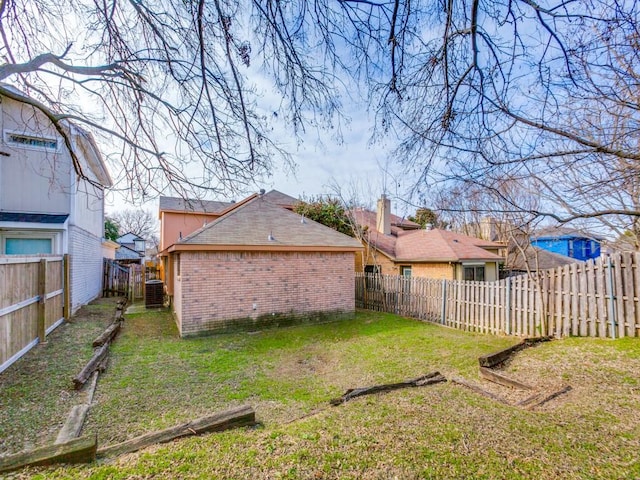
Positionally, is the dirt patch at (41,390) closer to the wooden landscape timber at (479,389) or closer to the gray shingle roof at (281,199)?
the wooden landscape timber at (479,389)

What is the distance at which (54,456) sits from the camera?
247cm

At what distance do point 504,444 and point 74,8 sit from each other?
7177 mm

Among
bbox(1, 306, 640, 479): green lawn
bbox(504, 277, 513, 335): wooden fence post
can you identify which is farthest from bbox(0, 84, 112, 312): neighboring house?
bbox(504, 277, 513, 335): wooden fence post

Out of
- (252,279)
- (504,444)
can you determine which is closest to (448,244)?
(252,279)

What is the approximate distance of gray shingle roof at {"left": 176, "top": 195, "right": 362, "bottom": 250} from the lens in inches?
345

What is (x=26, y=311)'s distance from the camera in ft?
19.0

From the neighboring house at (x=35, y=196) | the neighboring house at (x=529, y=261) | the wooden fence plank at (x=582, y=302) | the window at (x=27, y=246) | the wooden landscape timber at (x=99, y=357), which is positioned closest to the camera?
the wooden landscape timber at (x=99, y=357)

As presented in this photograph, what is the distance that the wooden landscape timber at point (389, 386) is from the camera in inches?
168

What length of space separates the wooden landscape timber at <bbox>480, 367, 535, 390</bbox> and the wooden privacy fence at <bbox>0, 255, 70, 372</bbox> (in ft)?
25.8

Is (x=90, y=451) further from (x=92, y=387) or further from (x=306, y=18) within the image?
(x=306, y=18)

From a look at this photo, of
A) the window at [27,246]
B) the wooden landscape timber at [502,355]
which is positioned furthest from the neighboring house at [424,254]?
the window at [27,246]

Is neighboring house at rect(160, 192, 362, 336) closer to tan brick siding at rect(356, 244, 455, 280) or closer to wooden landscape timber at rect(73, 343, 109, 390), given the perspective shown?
wooden landscape timber at rect(73, 343, 109, 390)

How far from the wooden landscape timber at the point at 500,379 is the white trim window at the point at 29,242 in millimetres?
11277

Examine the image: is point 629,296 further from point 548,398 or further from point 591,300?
point 548,398
